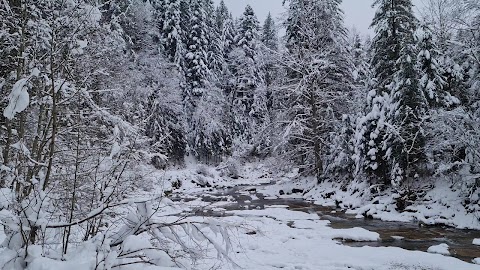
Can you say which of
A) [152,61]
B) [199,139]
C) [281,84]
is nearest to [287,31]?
[281,84]

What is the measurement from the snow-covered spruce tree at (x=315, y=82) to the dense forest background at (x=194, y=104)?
4.4 inches

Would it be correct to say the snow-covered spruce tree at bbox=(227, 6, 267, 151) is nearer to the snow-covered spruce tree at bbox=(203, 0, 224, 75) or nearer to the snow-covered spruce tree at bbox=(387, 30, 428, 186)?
the snow-covered spruce tree at bbox=(203, 0, 224, 75)

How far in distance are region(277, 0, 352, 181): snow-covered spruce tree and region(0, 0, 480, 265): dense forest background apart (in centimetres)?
11

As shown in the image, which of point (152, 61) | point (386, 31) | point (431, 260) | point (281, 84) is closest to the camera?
point (431, 260)

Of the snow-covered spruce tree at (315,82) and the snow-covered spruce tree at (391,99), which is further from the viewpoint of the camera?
the snow-covered spruce tree at (315,82)

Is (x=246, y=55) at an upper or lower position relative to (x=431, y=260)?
upper

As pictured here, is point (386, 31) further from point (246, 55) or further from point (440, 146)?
point (246, 55)

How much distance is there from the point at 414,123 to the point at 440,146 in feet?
7.90

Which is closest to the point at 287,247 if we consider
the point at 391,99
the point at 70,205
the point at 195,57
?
the point at 70,205

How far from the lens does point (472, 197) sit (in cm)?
1051

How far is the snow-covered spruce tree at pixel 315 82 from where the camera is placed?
752 inches

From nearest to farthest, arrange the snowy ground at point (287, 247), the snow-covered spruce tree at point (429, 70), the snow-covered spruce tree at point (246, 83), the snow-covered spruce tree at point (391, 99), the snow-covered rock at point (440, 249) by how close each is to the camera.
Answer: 1. the snowy ground at point (287, 247)
2. the snow-covered rock at point (440, 249)
3. the snow-covered spruce tree at point (429, 70)
4. the snow-covered spruce tree at point (391, 99)
5. the snow-covered spruce tree at point (246, 83)

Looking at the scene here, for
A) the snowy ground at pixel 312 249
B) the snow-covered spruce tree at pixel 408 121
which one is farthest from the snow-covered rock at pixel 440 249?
the snow-covered spruce tree at pixel 408 121

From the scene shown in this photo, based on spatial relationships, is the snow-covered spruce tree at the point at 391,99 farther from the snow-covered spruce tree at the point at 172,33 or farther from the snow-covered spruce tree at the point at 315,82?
the snow-covered spruce tree at the point at 172,33
